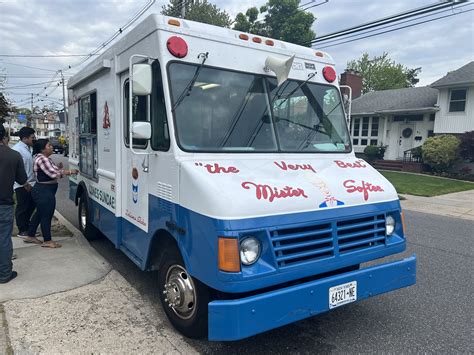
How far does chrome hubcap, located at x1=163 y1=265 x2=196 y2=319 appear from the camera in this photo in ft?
10.2

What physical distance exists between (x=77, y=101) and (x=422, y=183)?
1458cm

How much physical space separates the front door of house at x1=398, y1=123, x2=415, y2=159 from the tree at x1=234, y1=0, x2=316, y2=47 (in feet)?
27.3

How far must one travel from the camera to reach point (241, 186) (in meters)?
2.84

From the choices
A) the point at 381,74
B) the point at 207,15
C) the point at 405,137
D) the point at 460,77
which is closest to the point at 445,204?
the point at 460,77

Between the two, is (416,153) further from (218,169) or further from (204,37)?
(218,169)

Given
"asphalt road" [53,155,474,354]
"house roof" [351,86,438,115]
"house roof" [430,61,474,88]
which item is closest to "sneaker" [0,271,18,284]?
"asphalt road" [53,155,474,354]

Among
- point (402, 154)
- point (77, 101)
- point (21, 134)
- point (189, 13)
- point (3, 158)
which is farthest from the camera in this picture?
point (189, 13)

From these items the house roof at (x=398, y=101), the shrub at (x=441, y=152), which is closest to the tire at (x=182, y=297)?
the shrub at (x=441, y=152)

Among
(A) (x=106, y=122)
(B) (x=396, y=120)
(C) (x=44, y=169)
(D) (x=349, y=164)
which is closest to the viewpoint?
(D) (x=349, y=164)

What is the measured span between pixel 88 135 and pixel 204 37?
3099 mm

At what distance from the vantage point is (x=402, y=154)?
Answer: 23.6m

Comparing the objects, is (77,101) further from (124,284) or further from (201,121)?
(201,121)

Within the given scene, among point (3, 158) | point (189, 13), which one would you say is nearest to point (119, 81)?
point (3, 158)

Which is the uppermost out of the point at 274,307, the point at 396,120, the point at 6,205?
the point at 396,120
